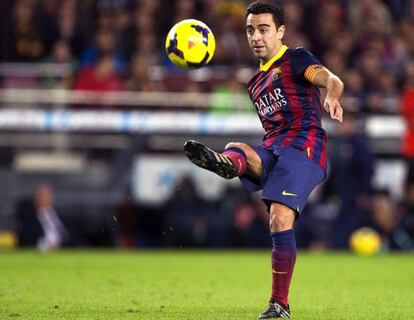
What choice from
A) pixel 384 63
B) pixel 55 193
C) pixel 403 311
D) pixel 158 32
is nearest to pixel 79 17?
pixel 158 32

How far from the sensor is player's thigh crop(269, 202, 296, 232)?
294 inches

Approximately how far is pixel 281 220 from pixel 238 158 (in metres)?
0.55

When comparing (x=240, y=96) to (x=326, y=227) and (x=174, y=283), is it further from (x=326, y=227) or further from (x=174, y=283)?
(x=174, y=283)

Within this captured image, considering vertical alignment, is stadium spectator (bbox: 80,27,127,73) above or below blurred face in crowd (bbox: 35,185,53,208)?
above

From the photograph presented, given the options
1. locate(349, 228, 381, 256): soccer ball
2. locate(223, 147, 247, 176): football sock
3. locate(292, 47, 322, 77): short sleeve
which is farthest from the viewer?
locate(349, 228, 381, 256): soccer ball

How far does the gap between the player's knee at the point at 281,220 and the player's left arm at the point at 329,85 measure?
859 millimetres

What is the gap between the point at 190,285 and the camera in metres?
10.9

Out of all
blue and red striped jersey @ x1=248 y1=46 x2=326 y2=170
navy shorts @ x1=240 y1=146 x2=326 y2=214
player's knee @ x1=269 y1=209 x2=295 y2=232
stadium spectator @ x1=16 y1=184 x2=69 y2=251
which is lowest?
stadium spectator @ x1=16 y1=184 x2=69 y2=251

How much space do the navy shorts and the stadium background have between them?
961cm

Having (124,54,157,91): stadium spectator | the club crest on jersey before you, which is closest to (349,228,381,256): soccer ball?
(124,54,157,91): stadium spectator

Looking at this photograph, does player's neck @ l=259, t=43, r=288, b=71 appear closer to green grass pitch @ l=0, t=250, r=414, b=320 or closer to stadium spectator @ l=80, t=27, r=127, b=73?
green grass pitch @ l=0, t=250, r=414, b=320

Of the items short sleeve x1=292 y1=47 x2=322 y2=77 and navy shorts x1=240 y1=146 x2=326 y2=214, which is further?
short sleeve x1=292 y1=47 x2=322 y2=77

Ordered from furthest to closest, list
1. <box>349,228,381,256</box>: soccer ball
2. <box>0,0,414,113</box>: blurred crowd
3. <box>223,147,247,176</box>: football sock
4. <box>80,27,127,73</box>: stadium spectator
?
<box>80,27,127,73</box>: stadium spectator
<box>0,0,414,113</box>: blurred crowd
<box>349,228,381,256</box>: soccer ball
<box>223,147,247,176</box>: football sock

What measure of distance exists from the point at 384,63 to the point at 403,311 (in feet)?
39.4
